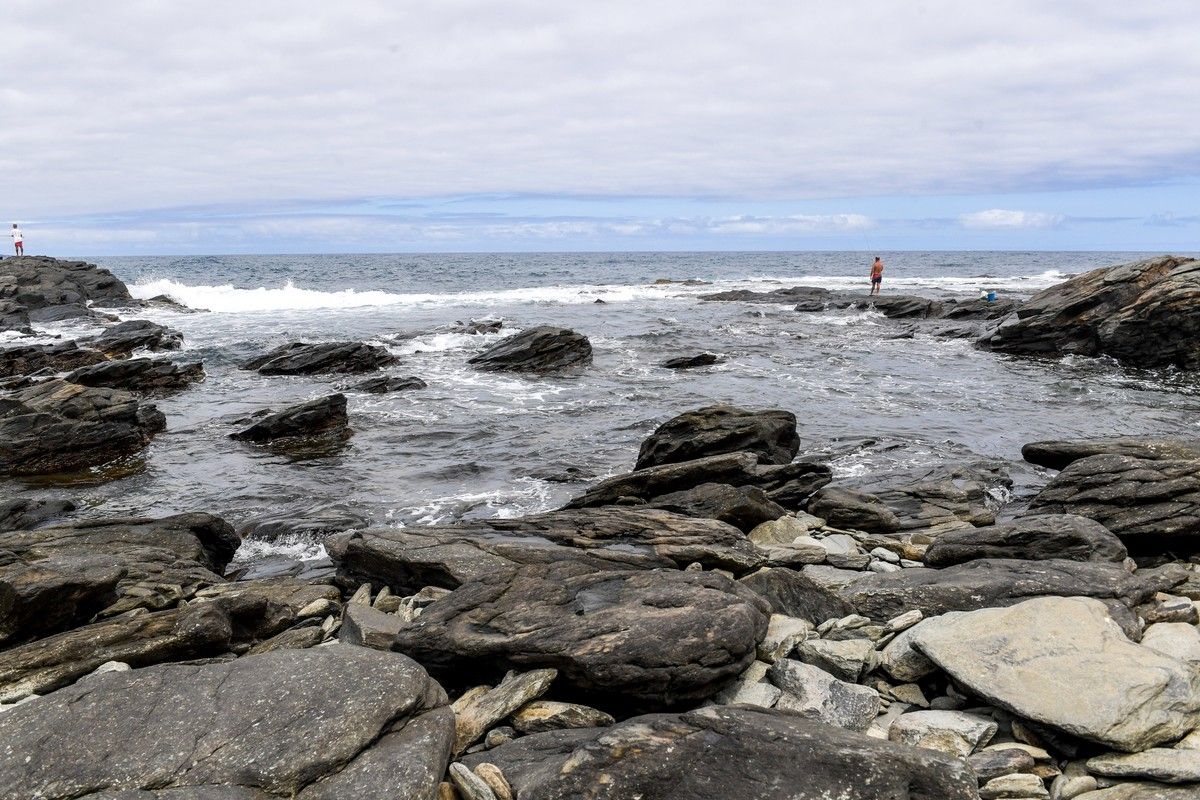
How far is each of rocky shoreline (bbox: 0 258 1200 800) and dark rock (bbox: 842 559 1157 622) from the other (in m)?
0.04

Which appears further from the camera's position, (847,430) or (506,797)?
(847,430)

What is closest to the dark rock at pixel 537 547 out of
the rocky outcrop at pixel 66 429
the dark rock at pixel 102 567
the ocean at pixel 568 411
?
the dark rock at pixel 102 567

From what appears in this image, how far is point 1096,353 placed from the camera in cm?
3192

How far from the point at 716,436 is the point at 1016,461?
6.62 m

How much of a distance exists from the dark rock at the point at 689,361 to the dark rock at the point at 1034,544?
71.0ft

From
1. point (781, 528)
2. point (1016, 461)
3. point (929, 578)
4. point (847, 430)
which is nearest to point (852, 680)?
point (929, 578)

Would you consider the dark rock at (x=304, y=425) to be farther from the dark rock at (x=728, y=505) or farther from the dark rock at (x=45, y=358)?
the dark rock at (x=45, y=358)

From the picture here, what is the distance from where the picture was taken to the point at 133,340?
3231 centimetres

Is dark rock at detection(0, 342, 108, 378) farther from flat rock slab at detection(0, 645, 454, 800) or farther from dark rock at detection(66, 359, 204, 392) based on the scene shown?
flat rock slab at detection(0, 645, 454, 800)

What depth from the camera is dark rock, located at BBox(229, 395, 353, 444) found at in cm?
1973

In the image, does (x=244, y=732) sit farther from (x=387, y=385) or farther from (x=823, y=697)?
(x=387, y=385)

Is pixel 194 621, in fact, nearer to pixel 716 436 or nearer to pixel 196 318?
pixel 716 436

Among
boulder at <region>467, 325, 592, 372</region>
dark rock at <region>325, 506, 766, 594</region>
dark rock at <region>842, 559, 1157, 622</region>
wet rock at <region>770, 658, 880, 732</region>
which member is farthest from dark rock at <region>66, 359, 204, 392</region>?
wet rock at <region>770, 658, 880, 732</region>

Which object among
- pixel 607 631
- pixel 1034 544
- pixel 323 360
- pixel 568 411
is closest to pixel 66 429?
pixel 323 360
